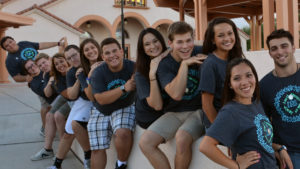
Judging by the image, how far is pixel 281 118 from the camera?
2.00 meters

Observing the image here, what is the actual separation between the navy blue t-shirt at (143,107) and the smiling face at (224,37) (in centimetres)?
73

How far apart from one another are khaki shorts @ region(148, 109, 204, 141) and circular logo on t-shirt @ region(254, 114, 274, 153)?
25.7 inches

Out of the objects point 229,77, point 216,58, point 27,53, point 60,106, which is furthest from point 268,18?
point 27,53

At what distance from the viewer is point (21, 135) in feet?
17.1

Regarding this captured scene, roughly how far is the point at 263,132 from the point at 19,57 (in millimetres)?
5328

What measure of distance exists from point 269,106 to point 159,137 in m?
0.85

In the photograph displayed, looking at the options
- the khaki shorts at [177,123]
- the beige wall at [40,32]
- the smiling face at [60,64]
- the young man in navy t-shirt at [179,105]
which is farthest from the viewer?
the beige wall at [40,32]

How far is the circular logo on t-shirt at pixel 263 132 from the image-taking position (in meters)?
1.68

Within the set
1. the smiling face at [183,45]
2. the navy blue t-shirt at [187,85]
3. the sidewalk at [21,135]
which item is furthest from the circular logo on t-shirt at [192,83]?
the sidewalk at [21,135]

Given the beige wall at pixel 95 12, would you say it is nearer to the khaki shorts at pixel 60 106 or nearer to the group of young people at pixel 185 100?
the khaki shorts at pixel 60 106

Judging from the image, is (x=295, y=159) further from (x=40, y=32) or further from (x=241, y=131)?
(x=40, y=32)

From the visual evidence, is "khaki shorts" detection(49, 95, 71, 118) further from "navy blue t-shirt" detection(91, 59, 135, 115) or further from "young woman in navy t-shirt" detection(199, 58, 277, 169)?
"young woman in navy t-shirt" detection(199, 58, 277, 169)

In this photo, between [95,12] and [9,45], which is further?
[95,12]

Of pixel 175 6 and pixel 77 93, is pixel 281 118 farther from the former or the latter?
pixel 175 6
